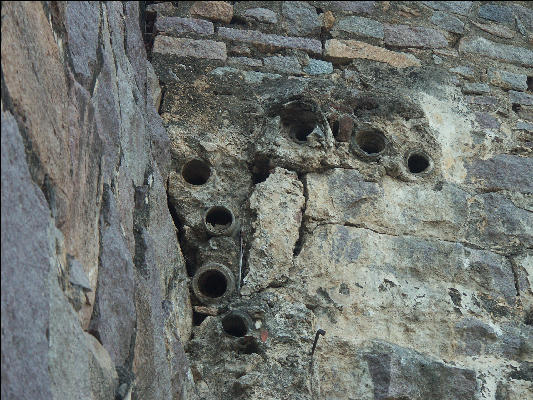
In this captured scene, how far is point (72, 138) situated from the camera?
1927 mm

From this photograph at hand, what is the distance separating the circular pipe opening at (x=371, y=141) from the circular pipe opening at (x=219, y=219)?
0.64 m

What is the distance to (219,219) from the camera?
3338mm

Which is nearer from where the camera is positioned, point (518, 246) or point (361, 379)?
point (361, 379)

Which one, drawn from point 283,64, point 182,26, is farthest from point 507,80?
point 182,26

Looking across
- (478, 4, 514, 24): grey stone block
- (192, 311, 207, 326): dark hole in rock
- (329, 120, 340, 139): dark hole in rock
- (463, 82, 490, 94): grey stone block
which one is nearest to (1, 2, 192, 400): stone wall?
(192, 311, 207, 326): dark hole in rock

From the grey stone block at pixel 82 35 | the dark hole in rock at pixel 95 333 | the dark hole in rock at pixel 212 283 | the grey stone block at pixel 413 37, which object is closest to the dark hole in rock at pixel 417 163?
the grey stone block at pixel 413 37

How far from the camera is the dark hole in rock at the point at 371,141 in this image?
3670mm

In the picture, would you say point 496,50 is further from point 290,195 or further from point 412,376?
point 412,376

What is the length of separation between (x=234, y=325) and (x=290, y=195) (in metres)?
0.54

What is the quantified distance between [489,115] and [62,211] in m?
2.53

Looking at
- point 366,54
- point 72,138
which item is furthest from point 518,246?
point 72,138

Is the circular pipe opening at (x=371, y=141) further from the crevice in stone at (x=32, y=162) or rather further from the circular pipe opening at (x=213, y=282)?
the crevice in stone at (x=32, y=162)

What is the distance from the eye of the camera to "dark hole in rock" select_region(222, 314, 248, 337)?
3.06 meters

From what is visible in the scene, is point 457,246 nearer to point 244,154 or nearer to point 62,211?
point 244,154
